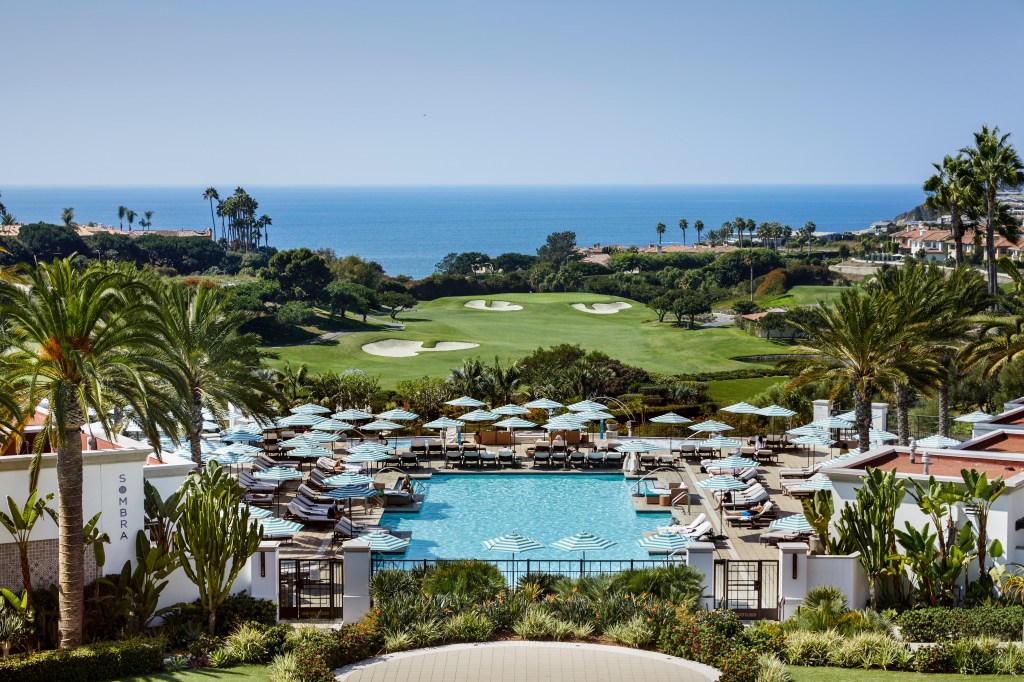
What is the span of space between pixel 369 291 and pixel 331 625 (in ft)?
224

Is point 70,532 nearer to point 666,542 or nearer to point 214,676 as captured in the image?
point 214,676

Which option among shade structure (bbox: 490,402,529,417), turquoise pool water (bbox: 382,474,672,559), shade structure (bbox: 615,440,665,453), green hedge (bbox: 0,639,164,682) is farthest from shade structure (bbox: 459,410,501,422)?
green hedge (bbox: 0,639,164,682)

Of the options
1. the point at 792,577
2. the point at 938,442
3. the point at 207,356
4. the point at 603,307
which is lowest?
the point at 603,307

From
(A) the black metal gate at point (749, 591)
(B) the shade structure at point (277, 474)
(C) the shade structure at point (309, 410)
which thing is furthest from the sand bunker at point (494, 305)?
(A) the black metal gate at point (749, 591)

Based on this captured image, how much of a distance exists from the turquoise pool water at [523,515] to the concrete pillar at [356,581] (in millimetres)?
6072

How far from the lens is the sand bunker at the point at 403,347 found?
66.8m

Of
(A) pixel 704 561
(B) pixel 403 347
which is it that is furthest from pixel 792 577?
(B) pixel 403 347

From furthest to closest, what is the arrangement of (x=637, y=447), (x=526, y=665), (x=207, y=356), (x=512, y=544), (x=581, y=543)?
(x=637, y=447) < (x=207, y=356) < (x=512, y=544) < (x=581, y=543) < (x=526, y=665)

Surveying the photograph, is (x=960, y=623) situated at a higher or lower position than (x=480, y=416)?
higher

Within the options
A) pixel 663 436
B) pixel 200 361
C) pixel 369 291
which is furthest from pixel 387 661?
pixel 369 291

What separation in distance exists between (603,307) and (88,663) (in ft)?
259

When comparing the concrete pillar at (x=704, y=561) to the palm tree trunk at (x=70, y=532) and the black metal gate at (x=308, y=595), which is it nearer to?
the black metal gate at (x=308, y=595)

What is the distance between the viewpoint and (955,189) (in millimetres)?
42594

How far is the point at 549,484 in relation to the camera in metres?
31.4
